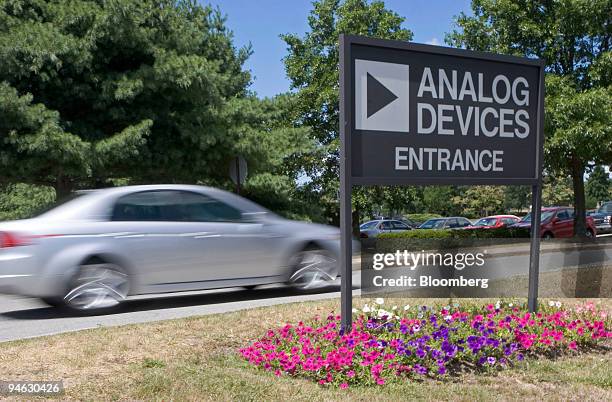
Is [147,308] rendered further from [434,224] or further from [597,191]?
[597,191]

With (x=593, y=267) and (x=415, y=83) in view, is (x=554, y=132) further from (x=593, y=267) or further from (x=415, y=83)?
(x=415, y=83)

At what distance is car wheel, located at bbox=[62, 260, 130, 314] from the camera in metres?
7.66

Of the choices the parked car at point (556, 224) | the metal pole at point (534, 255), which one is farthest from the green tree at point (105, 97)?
the parked car at point (556, 224)

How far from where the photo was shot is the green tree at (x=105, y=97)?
14.0 meters

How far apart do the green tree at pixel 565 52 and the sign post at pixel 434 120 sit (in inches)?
498

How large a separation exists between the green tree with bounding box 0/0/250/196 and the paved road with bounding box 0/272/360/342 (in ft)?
18.7

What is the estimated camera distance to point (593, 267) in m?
12.8

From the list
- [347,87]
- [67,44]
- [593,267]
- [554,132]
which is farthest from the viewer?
[554,132]

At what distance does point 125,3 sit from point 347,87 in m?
11.2

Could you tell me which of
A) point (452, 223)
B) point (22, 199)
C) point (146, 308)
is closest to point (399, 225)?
point (452, 223)

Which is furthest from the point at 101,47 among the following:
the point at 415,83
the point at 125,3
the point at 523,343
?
the point at 523,343

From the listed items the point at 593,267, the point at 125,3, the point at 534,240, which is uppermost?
the point at 125,3

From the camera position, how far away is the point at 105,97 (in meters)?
15.1

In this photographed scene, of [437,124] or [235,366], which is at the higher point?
[437,124]
